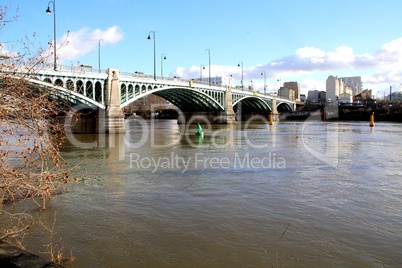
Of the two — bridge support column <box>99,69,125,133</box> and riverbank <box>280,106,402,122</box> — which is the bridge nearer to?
bridge support column <box>99,69,125,133</box>

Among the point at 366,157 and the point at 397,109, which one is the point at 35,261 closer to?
the point at 366,157

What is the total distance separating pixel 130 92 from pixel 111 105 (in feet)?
19.8

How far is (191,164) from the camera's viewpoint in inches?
674

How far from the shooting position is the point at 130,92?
149 feet

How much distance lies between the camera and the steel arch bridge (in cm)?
3259

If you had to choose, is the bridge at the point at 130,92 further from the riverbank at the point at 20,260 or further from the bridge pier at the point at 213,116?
the riverbank at the point at 20,260

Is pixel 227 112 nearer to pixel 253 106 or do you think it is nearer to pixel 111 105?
pixel 253 106

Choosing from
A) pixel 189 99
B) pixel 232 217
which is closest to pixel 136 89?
pixel 189 99

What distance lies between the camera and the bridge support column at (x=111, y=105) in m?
39.6

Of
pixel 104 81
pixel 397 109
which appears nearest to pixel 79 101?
pixel 104 81

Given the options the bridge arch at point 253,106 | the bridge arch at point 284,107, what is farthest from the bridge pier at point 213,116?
the bridge arch at point 284,107

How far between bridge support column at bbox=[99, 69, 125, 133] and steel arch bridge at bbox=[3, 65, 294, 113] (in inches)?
4.3

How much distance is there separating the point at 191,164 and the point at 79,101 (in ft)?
75.4

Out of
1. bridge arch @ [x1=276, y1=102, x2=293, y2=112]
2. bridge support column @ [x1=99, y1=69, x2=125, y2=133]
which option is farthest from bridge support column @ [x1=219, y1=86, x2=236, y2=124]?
bridge arch @ [x1=276, y1=102, x2=293, y2=112]
